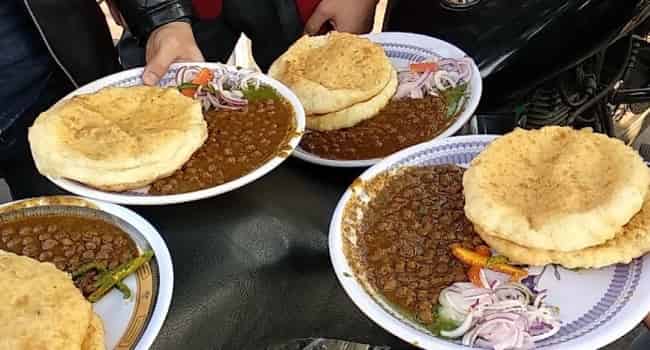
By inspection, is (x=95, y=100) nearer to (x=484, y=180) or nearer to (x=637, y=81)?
(x=484, y=180)

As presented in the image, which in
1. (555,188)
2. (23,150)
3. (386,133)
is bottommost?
(23,150)

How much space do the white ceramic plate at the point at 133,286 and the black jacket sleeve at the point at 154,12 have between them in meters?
1.28

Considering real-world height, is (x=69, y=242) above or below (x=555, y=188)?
below

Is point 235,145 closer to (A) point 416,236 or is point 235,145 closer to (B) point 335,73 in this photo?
(B) point 335,73

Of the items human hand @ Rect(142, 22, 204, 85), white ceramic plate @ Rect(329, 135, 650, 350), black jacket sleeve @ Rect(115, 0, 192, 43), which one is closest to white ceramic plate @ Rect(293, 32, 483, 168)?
human hand @ Rect(142, 22, 204, 85)

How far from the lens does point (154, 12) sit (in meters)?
2.85

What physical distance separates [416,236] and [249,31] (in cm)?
208

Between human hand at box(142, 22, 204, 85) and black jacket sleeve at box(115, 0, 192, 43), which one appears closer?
human hand at box(142, 22, 204, 85)

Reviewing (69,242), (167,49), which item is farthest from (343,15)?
(69,242)

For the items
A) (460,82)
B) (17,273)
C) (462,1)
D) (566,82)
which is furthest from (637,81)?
(17,273)

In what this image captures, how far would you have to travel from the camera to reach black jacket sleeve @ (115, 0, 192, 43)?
2.85m

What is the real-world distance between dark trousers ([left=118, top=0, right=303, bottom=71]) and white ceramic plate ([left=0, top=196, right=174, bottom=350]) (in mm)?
1736

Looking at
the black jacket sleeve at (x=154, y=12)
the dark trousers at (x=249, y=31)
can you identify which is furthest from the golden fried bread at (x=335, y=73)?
the dark trousers at (x=249, y=31)

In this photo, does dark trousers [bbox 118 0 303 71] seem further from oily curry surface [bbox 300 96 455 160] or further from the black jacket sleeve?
oily curry surface [bbox 300 96 455 160]
